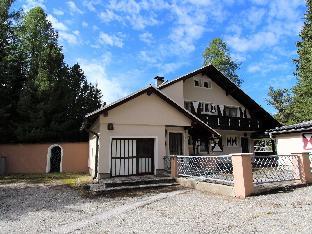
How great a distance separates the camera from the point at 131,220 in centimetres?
745

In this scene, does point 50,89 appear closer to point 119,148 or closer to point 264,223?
point 119,148

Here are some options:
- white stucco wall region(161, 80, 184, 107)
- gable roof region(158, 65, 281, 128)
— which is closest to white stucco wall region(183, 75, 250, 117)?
gable roof region(158, 65, 281, 128)

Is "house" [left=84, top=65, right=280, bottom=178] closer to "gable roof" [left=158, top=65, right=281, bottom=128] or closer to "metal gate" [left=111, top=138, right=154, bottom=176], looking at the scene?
"metal gate" [left=111, top=138, right=154, bottom=176]

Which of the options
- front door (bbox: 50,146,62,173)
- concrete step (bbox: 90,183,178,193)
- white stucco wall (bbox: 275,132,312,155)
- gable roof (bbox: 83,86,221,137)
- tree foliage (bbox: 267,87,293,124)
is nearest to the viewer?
concrete step (bbox: 90,183,178,193)

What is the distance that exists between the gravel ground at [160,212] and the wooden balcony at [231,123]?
12.2 meters

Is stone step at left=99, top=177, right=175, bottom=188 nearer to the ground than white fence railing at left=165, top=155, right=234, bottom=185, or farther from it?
nearer to the ground

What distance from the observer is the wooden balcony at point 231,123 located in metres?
23.1

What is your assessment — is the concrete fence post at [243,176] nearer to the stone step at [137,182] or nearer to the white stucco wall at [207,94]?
the stone step at [137,182]

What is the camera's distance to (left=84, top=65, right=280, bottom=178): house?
14.9 m

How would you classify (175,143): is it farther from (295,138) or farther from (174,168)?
(295,138)

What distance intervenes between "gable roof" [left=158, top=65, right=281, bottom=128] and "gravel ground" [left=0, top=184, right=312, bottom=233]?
48.8 feet

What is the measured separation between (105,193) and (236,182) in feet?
17.3

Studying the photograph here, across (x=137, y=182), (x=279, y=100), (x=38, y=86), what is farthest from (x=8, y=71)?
(x=279, y=100)

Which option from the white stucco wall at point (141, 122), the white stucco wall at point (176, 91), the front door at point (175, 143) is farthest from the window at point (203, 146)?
the white stucco wall at point (141, 122)
